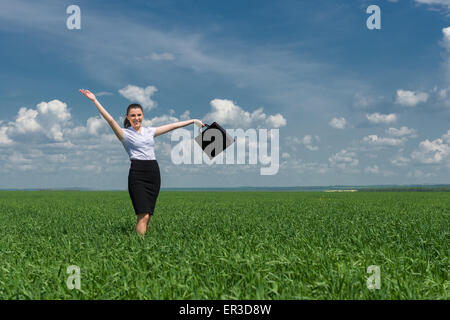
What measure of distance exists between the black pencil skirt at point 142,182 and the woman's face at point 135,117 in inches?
27.5

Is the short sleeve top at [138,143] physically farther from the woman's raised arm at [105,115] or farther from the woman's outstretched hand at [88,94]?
the woman's outstretched hand at [88,94]

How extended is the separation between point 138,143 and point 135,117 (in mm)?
518

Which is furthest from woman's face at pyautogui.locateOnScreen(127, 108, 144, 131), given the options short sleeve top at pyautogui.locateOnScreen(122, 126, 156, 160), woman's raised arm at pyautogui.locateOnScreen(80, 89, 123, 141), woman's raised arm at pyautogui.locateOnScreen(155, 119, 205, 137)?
woman's raised arm at pyautogui.locateOnScreen(155, 119, 205, 137)

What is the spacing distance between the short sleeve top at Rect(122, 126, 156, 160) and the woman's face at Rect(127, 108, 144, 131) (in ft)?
0.38

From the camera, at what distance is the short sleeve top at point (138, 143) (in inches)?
297

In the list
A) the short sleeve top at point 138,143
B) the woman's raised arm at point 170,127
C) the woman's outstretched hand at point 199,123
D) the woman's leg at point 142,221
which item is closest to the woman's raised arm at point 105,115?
the short sleeve top at point 138,143

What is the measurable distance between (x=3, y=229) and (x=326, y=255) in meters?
10.4

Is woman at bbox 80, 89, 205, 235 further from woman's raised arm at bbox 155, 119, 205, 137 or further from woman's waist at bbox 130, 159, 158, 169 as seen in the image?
woman's raised arm at bbox 155, 119, 205, 137

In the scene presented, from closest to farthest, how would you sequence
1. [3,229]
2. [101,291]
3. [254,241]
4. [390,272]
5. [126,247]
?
1. [101,291]
2. [390,272]
3. [126,247]
4. [254,241]
5. [3,229]

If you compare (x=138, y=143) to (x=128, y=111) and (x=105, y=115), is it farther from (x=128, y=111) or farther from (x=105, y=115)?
(x=105, y=115)

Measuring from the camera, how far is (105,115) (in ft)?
23.7
